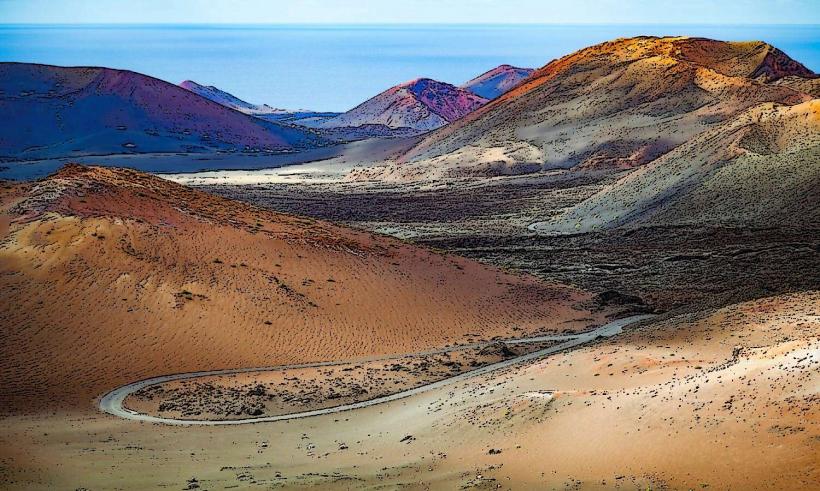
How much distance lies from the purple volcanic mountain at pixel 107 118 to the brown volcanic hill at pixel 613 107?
21.3 m

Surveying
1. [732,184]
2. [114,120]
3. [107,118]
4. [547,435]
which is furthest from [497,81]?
[547,435]

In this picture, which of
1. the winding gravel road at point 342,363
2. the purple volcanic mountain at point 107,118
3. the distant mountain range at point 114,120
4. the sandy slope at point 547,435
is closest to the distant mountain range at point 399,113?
the distant mountain range at point 114,120

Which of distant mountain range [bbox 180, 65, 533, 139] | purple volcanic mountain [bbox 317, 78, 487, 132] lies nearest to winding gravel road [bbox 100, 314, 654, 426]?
distant mountain range [bbox 180, 65, 533, 139]

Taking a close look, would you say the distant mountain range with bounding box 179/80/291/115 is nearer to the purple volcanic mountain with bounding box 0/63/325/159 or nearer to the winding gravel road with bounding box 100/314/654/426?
the purple volcanic mountain with bounding box 0/63/325/159

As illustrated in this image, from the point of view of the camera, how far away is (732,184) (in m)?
41.9

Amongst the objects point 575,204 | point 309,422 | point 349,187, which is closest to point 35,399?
point 309,422

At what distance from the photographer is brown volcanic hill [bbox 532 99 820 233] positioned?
39.2m

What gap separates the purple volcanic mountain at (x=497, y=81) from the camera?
150 metres

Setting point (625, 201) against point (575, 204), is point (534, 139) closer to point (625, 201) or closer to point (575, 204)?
point (575, 204)

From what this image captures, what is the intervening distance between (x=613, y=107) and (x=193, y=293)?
177 feet

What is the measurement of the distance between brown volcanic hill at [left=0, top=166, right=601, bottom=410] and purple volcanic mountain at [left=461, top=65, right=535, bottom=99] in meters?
121

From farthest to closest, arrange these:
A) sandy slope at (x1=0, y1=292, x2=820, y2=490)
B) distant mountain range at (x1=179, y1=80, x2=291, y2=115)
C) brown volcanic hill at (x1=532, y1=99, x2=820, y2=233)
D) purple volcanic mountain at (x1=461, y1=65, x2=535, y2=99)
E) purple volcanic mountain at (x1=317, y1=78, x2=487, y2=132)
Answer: purple volcanic mountain at (x1=461, y1=65, x2=535, y2=99), distant mountain range at (x1=179, y1=80, x2=291, y2=115), purple volcanic mountain at (x1=317, y1=78, x2=487, y2=132), brown volcanic hill at (x1=532, y1=99, x2=820, y2=233), sandy slope at (x1=0, y1=292, x2=820, y2=490)

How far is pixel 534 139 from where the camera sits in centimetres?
7312

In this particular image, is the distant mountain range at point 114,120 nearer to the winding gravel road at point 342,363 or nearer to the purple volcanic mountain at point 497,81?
the purple volcanic mountain at point 497,81
